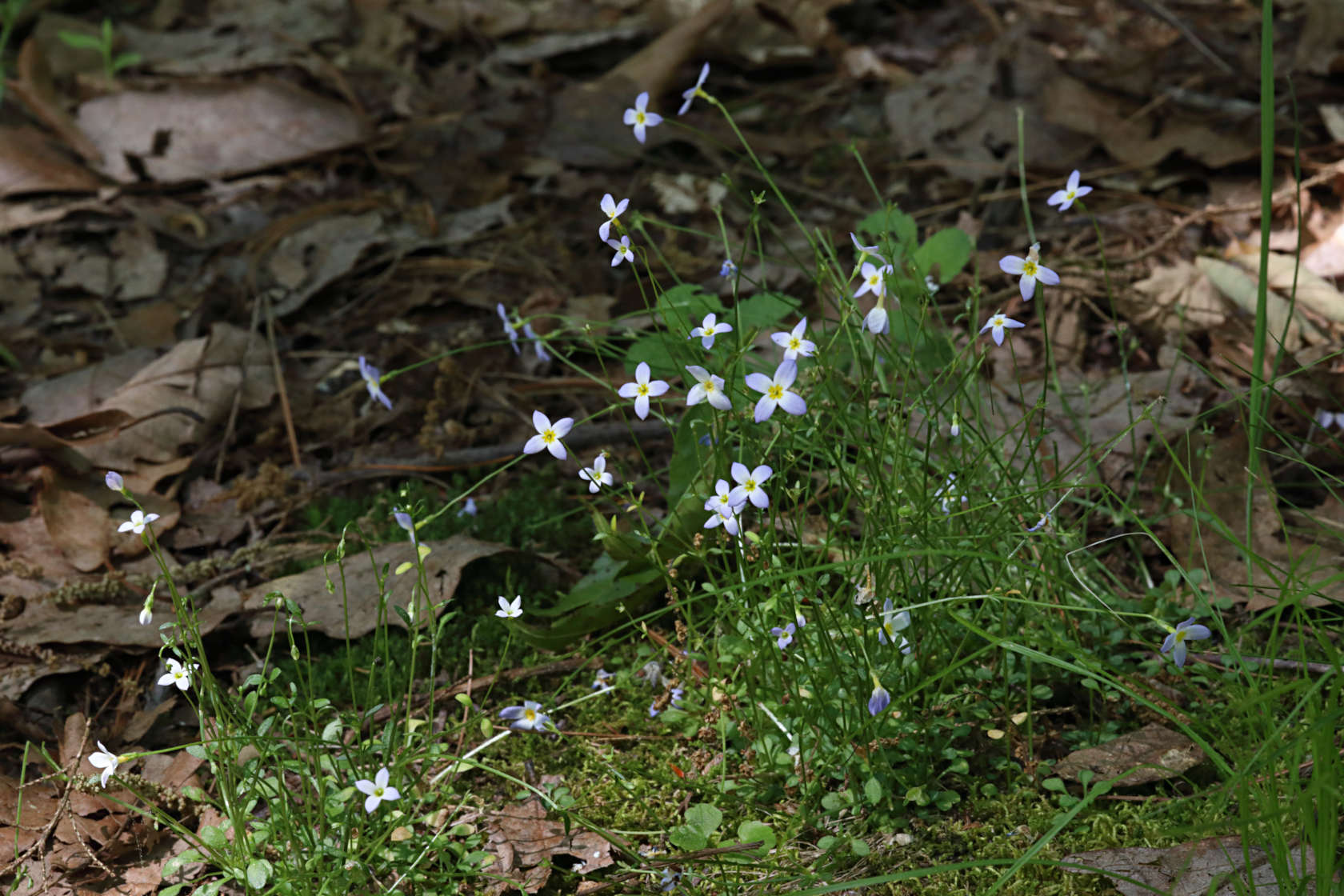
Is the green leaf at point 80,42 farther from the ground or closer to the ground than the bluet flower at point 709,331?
closer to the ground

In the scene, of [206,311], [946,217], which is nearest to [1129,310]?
[946,217]

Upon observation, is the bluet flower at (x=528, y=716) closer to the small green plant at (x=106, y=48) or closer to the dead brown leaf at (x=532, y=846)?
the dead brown leaf at (x=532, y=846)

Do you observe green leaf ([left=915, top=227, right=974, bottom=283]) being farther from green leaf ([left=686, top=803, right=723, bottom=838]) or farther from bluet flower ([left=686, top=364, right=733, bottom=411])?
green leaf ([left=686, top=803, right=723, bottom=838])

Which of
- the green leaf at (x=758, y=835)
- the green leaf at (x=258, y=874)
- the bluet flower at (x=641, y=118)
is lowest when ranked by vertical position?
the green leaf at (x=758, y=835)

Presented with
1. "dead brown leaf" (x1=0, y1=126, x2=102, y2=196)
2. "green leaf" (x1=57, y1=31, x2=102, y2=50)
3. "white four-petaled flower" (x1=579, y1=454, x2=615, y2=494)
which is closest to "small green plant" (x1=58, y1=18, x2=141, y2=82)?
"green leaf" (x1=57, y1=31, x2=102, y2=50)

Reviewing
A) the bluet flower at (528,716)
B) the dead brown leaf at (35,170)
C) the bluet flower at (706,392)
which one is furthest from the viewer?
the dead brown leaf at (35,170)

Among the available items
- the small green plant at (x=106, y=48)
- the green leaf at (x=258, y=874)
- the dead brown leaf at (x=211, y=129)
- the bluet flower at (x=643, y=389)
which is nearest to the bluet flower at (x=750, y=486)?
the bluet flower at (x=643, y=389)
